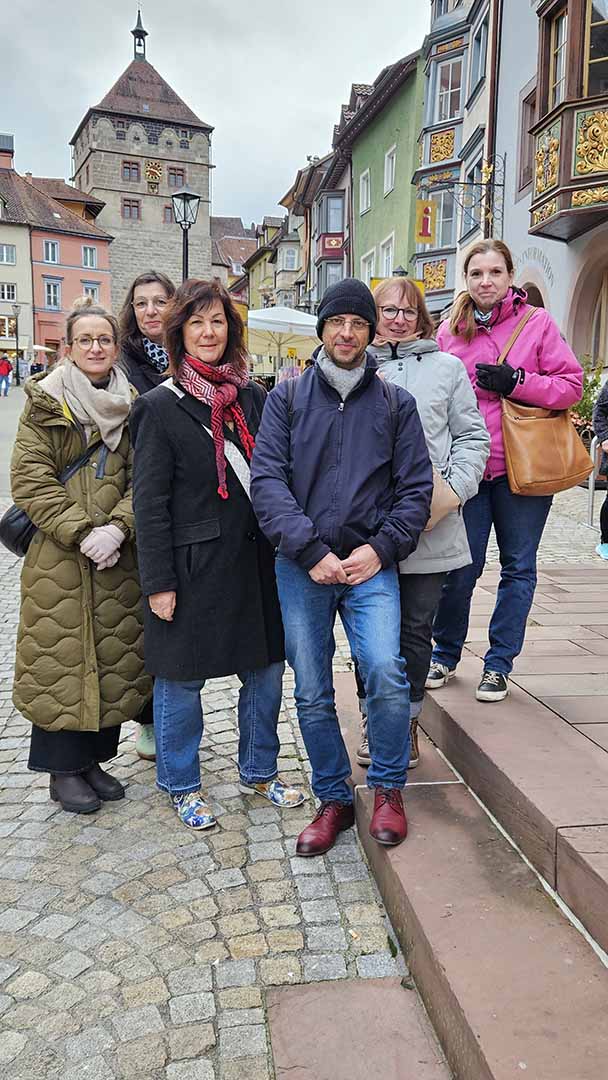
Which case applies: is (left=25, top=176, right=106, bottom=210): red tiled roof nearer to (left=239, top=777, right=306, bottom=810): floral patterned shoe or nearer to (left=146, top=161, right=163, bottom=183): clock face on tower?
(left=146, top=161, right=163, bottom=183): clock face on tower

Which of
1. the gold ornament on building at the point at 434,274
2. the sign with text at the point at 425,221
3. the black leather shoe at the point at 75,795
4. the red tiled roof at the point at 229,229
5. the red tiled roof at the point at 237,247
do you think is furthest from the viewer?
the red tiled roof at the point at 229,229

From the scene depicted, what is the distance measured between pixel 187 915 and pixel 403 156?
2642 cm

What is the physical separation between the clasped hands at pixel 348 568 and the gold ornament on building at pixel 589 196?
11.1 meters

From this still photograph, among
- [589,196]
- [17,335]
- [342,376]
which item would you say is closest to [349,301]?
[342,376]

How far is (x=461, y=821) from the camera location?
3.09m

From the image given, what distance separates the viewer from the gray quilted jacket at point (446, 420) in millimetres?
3154

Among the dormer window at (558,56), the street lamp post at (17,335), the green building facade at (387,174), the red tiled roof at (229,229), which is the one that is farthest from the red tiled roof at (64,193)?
the dormer window at (558,56)

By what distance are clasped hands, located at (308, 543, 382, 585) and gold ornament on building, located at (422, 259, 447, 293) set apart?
21837mm

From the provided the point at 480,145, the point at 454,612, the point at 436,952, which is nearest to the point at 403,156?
the point at 480,145

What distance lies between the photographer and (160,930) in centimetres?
276

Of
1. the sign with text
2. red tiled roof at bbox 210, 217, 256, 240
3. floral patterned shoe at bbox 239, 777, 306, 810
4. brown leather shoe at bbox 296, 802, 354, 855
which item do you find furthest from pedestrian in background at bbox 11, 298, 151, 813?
red tiled roof at bbox 210, 217, 256, 240

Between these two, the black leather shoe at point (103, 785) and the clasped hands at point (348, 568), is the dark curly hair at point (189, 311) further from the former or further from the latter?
the black leather shoe at point (103, 785)

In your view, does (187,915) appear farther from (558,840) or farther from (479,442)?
(479,442)

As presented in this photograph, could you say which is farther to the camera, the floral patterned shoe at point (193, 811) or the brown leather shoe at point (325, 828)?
the floral patterned shoe at point (193, 811)
